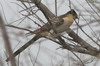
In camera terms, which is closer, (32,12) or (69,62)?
(32,12)

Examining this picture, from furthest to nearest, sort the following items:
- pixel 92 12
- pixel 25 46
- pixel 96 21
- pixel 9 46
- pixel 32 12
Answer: pixel 25 46 → pixel 92 12 → pixel 96 21 → pixel 32 12 → pixel 9 46

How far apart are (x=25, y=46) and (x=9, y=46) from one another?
242cm

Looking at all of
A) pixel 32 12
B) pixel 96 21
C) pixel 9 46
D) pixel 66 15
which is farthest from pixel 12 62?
pixel 66 15

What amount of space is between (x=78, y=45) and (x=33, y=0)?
2.43 feet

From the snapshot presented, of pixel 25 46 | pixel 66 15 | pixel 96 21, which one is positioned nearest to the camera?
pixel 96 21

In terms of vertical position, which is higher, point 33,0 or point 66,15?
point 33,0

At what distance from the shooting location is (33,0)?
252 cm

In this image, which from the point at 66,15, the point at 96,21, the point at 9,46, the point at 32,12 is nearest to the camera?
the point at 9,46

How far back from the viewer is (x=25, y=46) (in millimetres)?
3117

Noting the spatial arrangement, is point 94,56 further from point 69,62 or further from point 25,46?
point 25,46

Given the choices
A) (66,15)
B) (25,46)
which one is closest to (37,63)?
(25,46)

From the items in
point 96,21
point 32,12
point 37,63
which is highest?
point 32,12

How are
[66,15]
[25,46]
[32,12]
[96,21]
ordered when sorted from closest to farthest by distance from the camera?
[32,12] → [96,21] → [25,46] → [66,15]

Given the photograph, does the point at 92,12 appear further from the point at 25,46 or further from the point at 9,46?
the point at 9,46
